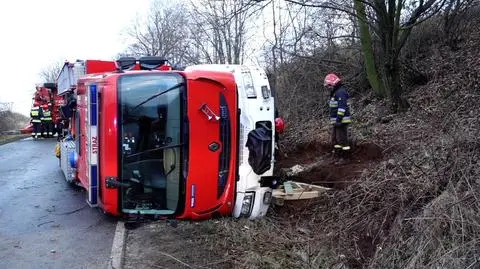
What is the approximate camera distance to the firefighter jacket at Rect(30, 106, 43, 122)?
A: 23.0 meters

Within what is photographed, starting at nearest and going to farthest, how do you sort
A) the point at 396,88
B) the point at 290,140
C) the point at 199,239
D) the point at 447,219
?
1. the point at 447,219
2. the point at 199,239
3. the point at 396,88
4. the point at 290,140

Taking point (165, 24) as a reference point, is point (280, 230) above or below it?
below

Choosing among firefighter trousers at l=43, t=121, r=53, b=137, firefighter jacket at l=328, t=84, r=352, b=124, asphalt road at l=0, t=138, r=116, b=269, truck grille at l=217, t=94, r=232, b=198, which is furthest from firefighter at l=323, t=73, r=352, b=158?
firefighter trousers at l=43, t=121, r=53, b=137

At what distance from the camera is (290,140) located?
11.9m

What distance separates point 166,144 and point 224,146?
0.72 meters

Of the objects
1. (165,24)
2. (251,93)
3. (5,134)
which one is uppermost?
(165,24)

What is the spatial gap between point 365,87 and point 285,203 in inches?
284

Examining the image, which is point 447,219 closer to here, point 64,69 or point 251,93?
point 251,93

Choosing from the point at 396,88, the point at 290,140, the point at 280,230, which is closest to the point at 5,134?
the point at 290,140

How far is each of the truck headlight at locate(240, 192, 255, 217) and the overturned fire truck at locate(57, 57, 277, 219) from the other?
A: 1cm

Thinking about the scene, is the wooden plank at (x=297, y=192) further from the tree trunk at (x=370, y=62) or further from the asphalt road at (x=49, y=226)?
the tree trunk at (x=370, y=62)

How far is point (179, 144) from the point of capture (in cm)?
623

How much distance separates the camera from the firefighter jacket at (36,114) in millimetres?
23009

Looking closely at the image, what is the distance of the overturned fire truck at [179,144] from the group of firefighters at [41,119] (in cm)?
1800
